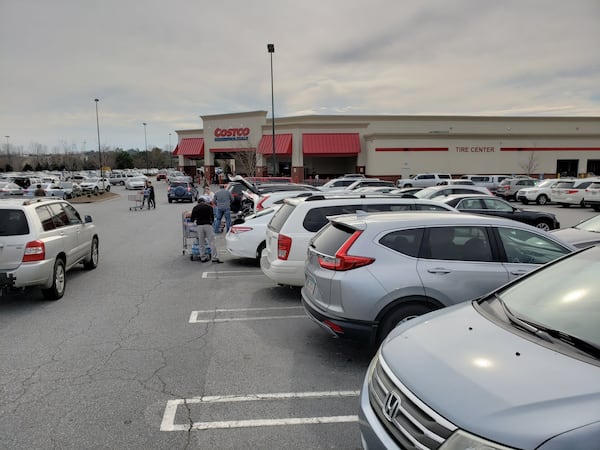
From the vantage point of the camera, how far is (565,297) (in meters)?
3.05

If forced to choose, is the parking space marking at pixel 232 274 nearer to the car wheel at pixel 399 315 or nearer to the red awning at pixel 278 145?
the car wheel at pixel 399 315

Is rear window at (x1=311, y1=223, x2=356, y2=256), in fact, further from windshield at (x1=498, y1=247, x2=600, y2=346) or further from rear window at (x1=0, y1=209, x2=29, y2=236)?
rear window at (x1=0, y1=209, x2=29, y2=236)

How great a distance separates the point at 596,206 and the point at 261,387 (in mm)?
27372

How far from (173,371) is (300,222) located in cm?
328

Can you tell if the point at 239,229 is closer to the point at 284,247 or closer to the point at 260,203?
the point at 284,247

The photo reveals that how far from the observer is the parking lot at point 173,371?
3541mm

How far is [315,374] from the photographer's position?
4590 millimetres

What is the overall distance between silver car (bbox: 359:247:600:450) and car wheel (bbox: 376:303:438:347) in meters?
1.36

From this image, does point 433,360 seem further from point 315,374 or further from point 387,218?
point 387,218

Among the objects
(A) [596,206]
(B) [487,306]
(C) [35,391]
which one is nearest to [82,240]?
(C) [35,391]

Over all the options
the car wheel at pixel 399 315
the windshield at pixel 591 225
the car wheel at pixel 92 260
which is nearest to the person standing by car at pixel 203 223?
the car wheel at pixel 92 260

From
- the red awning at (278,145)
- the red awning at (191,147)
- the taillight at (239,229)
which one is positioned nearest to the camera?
the taillight at (239,229)

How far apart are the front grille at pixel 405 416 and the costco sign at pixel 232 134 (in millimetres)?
50820

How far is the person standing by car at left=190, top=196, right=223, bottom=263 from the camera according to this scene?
10.3 m
